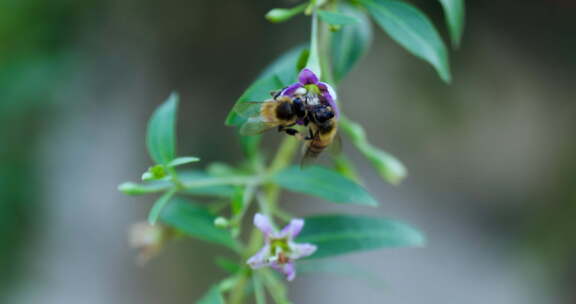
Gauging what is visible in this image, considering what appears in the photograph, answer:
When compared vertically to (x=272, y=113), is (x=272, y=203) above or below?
below

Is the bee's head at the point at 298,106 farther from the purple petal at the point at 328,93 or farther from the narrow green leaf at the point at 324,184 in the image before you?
the narrow green leaf at the point at 324,184

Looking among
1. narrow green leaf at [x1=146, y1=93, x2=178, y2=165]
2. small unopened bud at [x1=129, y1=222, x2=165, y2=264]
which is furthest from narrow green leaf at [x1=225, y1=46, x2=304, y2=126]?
small unopened bud at [x1=129, y1=222, x2=165, y2=264]

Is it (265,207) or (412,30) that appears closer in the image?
(412,30)

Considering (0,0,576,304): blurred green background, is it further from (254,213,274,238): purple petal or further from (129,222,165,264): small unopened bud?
(254,213,274,238): purple petal

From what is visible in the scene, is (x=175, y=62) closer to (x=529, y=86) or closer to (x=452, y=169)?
(x=452, y=169)

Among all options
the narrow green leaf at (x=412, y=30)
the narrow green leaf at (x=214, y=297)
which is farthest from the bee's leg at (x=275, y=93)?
the narrow green leaf at (x=214, y=297)

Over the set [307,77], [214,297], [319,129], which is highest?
[307,77]

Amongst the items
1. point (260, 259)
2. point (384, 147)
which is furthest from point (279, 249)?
point (384, 147)

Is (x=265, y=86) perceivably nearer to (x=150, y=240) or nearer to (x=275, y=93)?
(x=275, y=93)
